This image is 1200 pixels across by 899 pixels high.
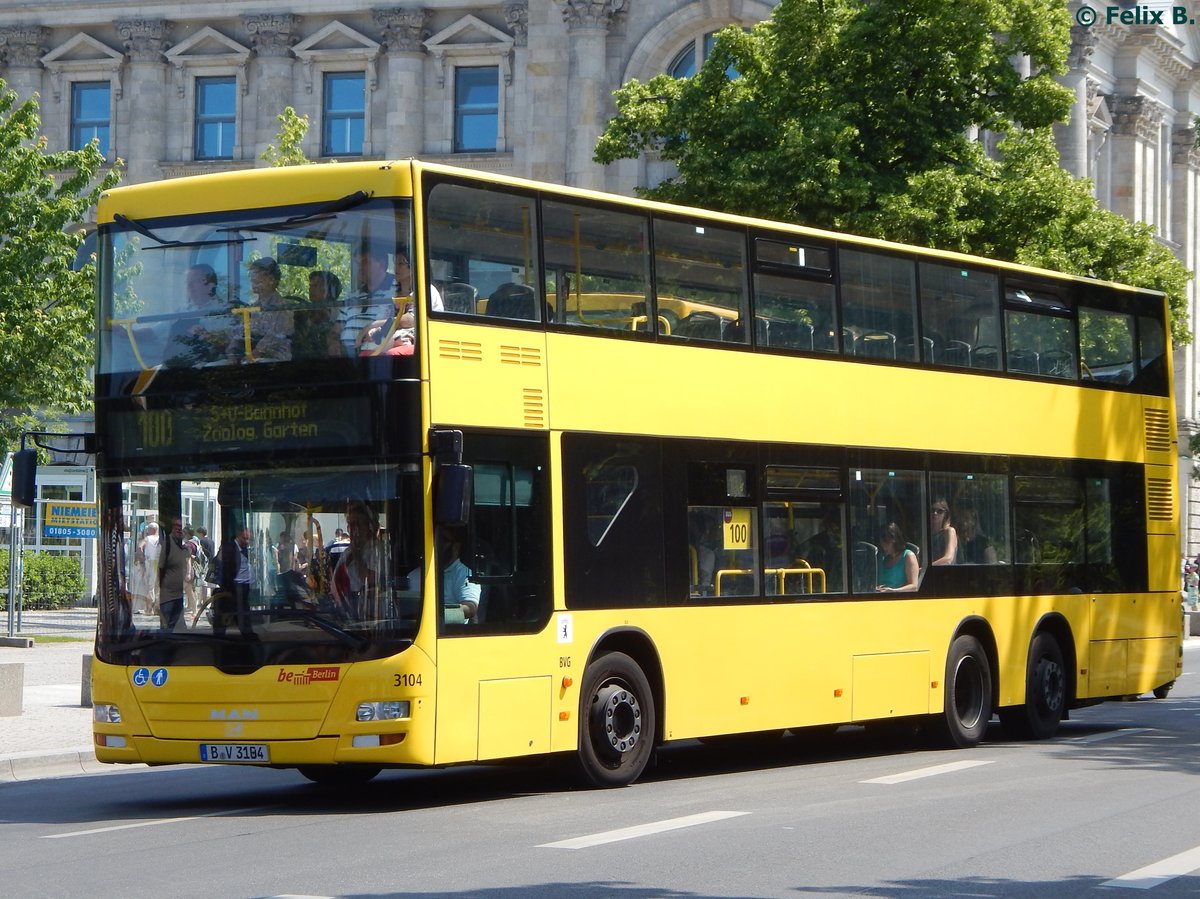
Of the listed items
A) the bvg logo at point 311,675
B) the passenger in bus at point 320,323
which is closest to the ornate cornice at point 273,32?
the passenger in bus at point 320,323

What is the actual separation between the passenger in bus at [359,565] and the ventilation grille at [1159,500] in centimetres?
1021

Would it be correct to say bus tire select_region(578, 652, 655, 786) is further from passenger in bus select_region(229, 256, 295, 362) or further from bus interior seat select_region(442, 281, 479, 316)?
passenger in bus select_region(229, 256, 295, 362)

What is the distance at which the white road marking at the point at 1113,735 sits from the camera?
19.4m

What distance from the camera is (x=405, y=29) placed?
5747 cm

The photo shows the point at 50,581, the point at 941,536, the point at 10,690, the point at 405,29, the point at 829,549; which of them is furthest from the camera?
the point at 405,29

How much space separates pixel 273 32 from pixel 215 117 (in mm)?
2799

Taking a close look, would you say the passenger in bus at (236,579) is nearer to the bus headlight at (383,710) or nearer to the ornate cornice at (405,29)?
the bus headlight at (383,710)

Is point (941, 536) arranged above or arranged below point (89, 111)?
below

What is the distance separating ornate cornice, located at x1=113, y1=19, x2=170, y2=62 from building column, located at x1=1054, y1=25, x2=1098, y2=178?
78.6ft

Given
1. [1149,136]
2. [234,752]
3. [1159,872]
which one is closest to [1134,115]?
[1149,136]

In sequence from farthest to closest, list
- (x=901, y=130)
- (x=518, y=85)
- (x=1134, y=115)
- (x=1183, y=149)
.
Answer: (x=1183, y=149), (x=1134, y=115), (x=518, y=85), (x=901, y=130)

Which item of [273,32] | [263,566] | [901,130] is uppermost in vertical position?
[273,32]

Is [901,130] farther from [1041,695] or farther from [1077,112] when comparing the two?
[1077,112]

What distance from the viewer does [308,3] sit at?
58.3 m
